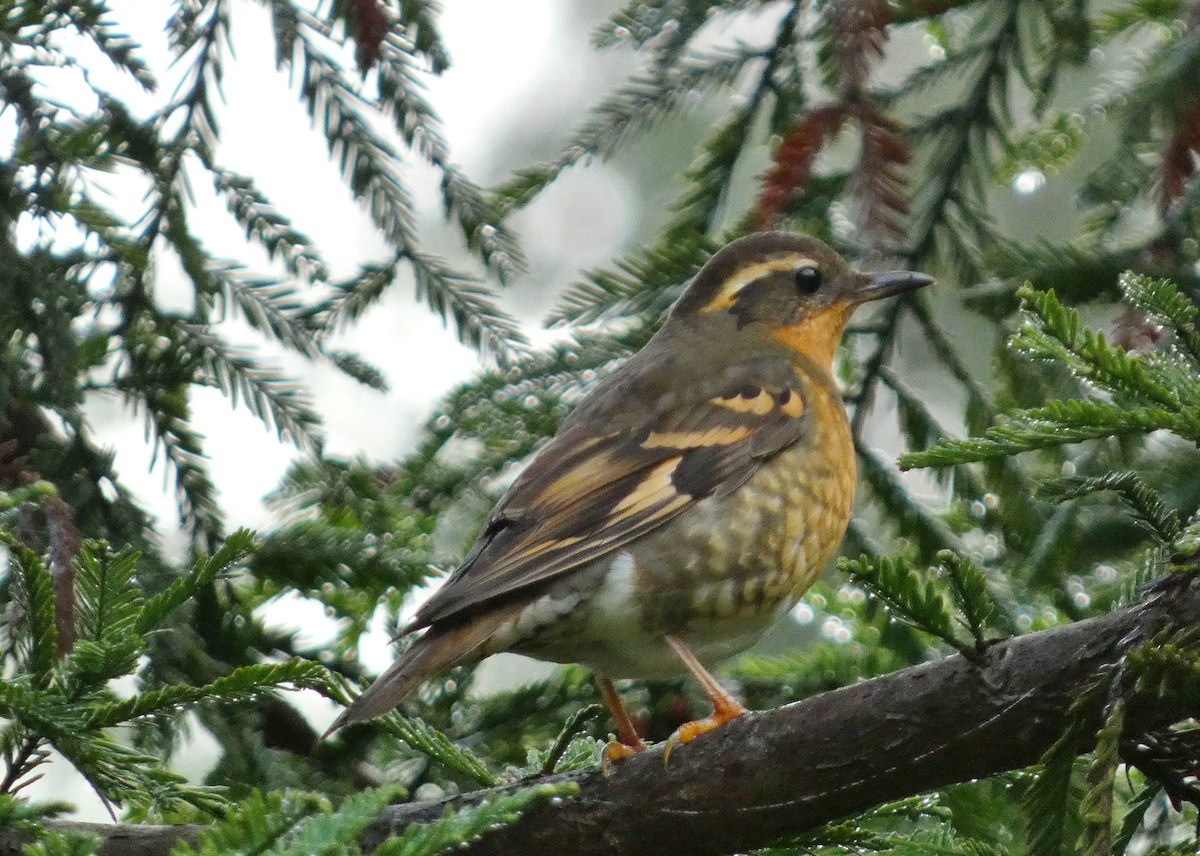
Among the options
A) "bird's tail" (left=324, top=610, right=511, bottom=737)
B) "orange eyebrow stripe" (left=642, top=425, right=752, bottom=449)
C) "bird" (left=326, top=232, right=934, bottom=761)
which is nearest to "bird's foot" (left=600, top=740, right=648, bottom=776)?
"bird" (left=326, top=232, right=934, bottom=761)

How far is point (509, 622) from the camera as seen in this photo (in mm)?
3369

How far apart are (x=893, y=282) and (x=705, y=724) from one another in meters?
1.60

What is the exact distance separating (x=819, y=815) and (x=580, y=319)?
214 centimetres

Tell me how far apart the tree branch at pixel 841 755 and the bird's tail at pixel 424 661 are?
0.21 m

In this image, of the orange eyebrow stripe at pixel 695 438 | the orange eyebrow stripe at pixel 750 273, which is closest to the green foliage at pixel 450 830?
the orange eyebrow stripe at pixel 695 438

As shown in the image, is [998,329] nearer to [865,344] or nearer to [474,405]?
[865,344]

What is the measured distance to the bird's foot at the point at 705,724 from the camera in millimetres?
2725

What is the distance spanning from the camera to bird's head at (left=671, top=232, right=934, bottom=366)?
451 centimetres

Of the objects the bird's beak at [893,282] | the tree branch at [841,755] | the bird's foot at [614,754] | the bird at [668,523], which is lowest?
the tree branch at [841,755]

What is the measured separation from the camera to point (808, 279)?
467cm

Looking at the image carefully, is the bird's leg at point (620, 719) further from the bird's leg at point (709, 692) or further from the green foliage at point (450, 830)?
the green foliage at point (450, 830)

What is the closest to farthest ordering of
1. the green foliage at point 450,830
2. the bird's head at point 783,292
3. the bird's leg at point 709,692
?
the green foliage at point 450,830 → the bird's leg at point 709,692 → the bird's head at point 783,292

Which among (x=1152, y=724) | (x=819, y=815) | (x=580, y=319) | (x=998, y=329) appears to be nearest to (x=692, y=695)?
(x=580, y=319)

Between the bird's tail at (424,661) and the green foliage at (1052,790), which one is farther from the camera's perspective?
the bird's tail at (424,661)
